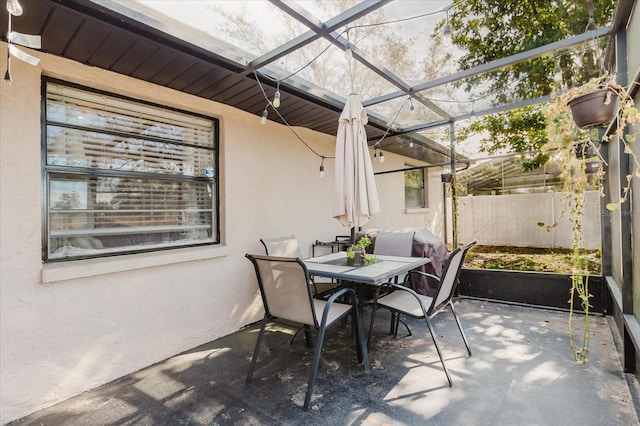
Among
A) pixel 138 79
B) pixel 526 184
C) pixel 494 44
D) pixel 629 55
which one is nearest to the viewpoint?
pixel 629 55

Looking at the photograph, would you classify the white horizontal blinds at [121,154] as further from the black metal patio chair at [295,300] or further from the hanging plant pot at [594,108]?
the hanging plant pot at [594,108]

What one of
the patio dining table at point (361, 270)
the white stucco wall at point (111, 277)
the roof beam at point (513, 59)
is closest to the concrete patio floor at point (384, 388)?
the white stucco wall at point (111, 277)

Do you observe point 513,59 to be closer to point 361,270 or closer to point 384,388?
point 361,270

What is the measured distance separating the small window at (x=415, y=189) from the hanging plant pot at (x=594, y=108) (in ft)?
19.0

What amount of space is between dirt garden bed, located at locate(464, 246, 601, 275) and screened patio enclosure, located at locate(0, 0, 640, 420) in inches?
42.3

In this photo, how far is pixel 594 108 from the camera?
2008mm

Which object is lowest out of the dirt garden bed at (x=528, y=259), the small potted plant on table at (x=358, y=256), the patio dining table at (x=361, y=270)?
the dirt garden bed at (x=528, y=259)

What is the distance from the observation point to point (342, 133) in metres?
3.14

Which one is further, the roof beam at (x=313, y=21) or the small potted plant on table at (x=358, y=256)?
the small potted plant on table at (x=358, y=256)

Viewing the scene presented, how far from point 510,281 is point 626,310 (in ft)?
6.80

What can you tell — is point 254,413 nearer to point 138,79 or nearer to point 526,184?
point 138,79

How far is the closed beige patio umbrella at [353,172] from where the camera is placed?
3059 millimetres

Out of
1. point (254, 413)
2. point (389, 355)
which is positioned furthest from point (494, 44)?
point (254, 413)

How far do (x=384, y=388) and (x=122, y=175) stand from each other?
10.1ft
